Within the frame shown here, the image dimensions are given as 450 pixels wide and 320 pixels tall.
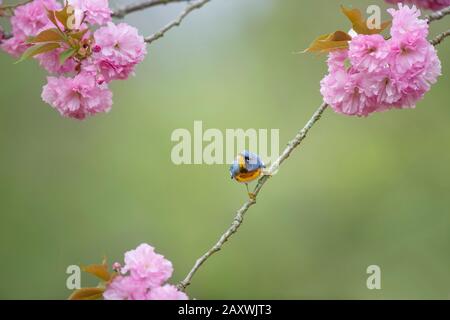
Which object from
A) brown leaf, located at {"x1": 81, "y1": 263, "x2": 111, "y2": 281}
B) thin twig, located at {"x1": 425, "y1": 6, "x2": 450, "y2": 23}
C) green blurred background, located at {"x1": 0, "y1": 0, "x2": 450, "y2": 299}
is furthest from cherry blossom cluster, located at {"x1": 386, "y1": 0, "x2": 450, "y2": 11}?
green blurred background, located at {"x1": 0, "y1": 0, "x2": 450, "y2": 299}

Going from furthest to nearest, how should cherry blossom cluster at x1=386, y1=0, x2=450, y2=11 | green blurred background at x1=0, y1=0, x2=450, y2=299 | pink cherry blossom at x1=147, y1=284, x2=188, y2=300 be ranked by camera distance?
green blurred background at x1=0, y1=0, x2=450, y2=299 < cherry blossom cluster at x1=386, y1=0, x2=450, y2=11 < pink cherry blossom at x1=147, y1=284, x2=188, y2=300

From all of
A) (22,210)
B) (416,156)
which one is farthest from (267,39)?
(22,210)

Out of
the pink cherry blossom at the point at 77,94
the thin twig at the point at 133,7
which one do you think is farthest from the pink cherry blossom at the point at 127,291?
the thin twig at the point at 133,7

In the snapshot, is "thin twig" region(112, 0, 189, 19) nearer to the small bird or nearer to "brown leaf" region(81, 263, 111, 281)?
the small bird

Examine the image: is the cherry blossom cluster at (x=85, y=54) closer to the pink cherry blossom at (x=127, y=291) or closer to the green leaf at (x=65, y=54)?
the green leaf at (x=65, y=54)

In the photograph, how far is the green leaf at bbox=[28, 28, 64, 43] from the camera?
4.84 feet

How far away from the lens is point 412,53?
4.39 feet

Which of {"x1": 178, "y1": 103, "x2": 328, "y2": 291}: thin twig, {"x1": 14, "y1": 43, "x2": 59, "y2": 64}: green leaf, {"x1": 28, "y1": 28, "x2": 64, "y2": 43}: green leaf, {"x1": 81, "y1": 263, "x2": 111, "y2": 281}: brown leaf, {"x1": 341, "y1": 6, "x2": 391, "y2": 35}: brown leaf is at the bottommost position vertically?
{"x1": 81, "y1": 263, "x2": 111, "y2": 281}: brown leaf

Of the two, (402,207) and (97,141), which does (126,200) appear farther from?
(402,207)

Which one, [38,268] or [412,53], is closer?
[412,53]

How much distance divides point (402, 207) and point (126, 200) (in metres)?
2.21

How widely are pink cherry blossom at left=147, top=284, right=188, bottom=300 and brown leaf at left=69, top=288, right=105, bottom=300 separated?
4.4 inches
